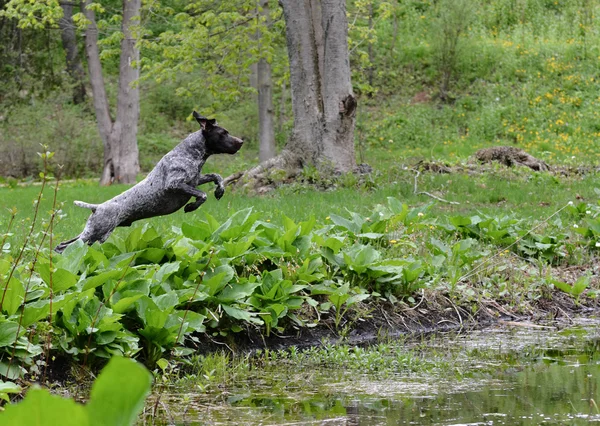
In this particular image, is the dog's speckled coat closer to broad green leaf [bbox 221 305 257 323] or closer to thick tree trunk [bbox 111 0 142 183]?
broad green leaf [bbox 221 305 257 323]

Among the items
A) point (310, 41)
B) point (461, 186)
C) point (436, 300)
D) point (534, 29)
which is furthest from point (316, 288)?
point (534, 29)

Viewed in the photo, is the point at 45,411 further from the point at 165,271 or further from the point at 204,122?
the point at 165,271

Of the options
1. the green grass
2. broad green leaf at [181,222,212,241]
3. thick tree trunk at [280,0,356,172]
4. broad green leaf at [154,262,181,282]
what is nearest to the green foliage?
broad green leaf at [154,262,181,282]

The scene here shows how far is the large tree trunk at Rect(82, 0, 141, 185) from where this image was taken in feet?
68.1

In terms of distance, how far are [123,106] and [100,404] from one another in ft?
68.3

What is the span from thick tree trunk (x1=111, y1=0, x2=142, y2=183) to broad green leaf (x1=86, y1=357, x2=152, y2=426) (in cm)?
2039

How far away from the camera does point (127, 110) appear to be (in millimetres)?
21000

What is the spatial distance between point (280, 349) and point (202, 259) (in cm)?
89

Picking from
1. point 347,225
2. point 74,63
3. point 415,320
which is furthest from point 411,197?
point 74,63

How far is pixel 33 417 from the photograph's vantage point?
0.82 m

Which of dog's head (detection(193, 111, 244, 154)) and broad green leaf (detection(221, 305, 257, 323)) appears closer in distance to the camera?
dog's head (detection(193, 111, 244, 154))

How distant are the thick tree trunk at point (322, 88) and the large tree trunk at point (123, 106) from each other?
6.02m

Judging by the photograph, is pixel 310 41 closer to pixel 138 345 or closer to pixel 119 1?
pixel 138 345

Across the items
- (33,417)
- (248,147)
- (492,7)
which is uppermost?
(492,7)
